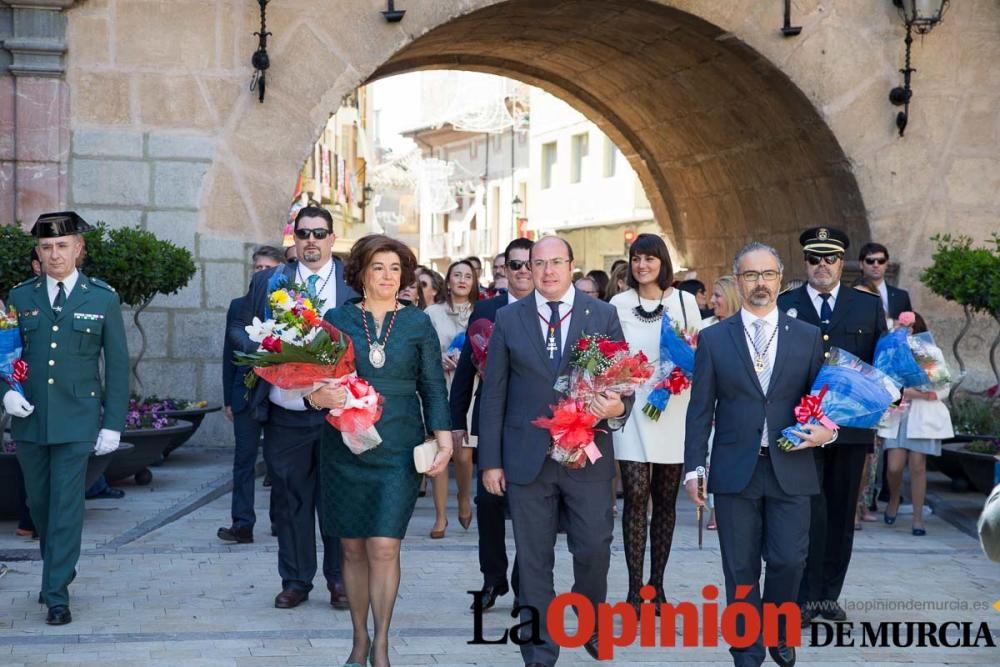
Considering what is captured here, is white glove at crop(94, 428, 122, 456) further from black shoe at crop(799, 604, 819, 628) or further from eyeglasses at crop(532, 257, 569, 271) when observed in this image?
black shoe at crop(799, 604, 819, 628)

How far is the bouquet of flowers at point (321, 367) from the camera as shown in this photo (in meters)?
6.35

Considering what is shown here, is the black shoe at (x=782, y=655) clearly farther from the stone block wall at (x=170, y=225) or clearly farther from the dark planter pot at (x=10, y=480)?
the stone block wall at (x=170, y=225)

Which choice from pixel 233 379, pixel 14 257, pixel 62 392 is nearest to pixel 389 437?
pixel 62 392

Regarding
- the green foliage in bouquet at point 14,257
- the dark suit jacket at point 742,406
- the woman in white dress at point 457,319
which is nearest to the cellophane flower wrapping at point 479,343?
the dark suit jacket at point 742,406

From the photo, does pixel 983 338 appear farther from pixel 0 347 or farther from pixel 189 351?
pixel 0 347

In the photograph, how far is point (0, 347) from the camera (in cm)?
791

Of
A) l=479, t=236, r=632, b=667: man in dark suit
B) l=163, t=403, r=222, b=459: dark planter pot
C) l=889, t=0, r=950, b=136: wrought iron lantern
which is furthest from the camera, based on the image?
l=889, t=0, r=950, b=136: wrought iron lantern

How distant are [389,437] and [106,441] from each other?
193 centimetres

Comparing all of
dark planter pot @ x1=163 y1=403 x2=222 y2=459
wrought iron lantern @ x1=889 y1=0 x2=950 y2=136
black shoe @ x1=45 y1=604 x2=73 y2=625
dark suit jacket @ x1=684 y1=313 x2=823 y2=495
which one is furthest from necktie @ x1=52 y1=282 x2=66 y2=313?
wrought iron lantern @ x1=889 y1=0 x2=950 y2=136

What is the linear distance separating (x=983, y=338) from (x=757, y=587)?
30.6 ft

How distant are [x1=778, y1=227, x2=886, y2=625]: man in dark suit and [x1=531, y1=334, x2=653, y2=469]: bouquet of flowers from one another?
5.14ft

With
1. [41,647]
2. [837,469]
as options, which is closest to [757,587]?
[837,469]

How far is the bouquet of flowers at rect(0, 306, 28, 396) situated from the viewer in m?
7.84

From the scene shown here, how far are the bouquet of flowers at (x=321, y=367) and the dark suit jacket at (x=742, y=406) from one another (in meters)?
1.40
